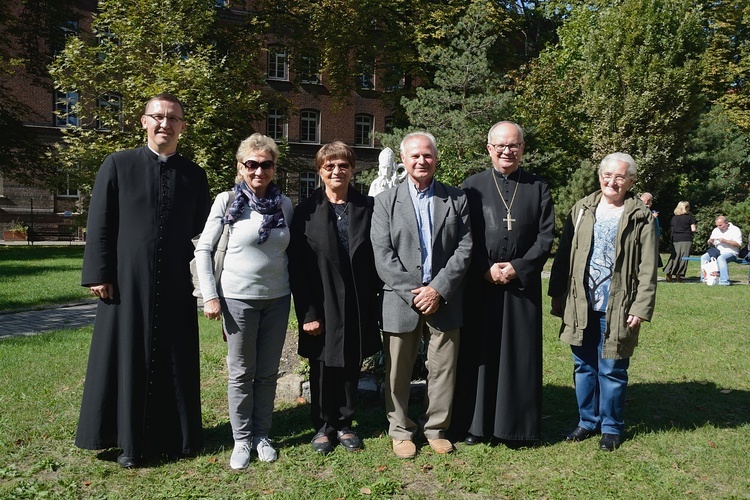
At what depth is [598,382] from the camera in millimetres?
4812

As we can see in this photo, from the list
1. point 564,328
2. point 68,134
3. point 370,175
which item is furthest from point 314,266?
point 68,134

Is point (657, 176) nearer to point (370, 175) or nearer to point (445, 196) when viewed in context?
point (370, 175)

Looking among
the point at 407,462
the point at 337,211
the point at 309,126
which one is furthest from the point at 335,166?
the point at 309,126

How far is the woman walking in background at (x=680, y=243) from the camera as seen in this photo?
49.0 ft

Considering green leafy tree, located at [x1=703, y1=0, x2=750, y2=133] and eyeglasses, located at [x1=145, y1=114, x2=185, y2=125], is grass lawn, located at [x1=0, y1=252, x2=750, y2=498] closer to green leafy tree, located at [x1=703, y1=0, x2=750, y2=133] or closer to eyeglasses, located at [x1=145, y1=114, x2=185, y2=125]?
eyeglasses, located at [x1=145, y1=114, x2=185, y2=125]

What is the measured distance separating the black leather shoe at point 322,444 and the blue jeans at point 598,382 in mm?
1950

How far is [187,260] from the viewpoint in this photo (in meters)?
4.20

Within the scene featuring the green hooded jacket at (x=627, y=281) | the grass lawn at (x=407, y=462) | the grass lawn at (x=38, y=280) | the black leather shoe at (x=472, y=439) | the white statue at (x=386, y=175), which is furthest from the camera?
the grass lawn at (x=38, y=280)

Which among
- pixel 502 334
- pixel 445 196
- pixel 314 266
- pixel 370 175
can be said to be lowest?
pixel 502 334

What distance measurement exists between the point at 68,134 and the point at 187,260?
17.7 m

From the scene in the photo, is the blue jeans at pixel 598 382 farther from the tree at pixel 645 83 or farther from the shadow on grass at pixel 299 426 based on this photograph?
the tree at pixel 645 83

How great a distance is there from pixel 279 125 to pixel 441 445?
109 feet

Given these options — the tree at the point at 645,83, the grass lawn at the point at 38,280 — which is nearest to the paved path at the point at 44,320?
the grass lawn at the point at 38,280

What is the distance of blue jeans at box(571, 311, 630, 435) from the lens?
178 inches
